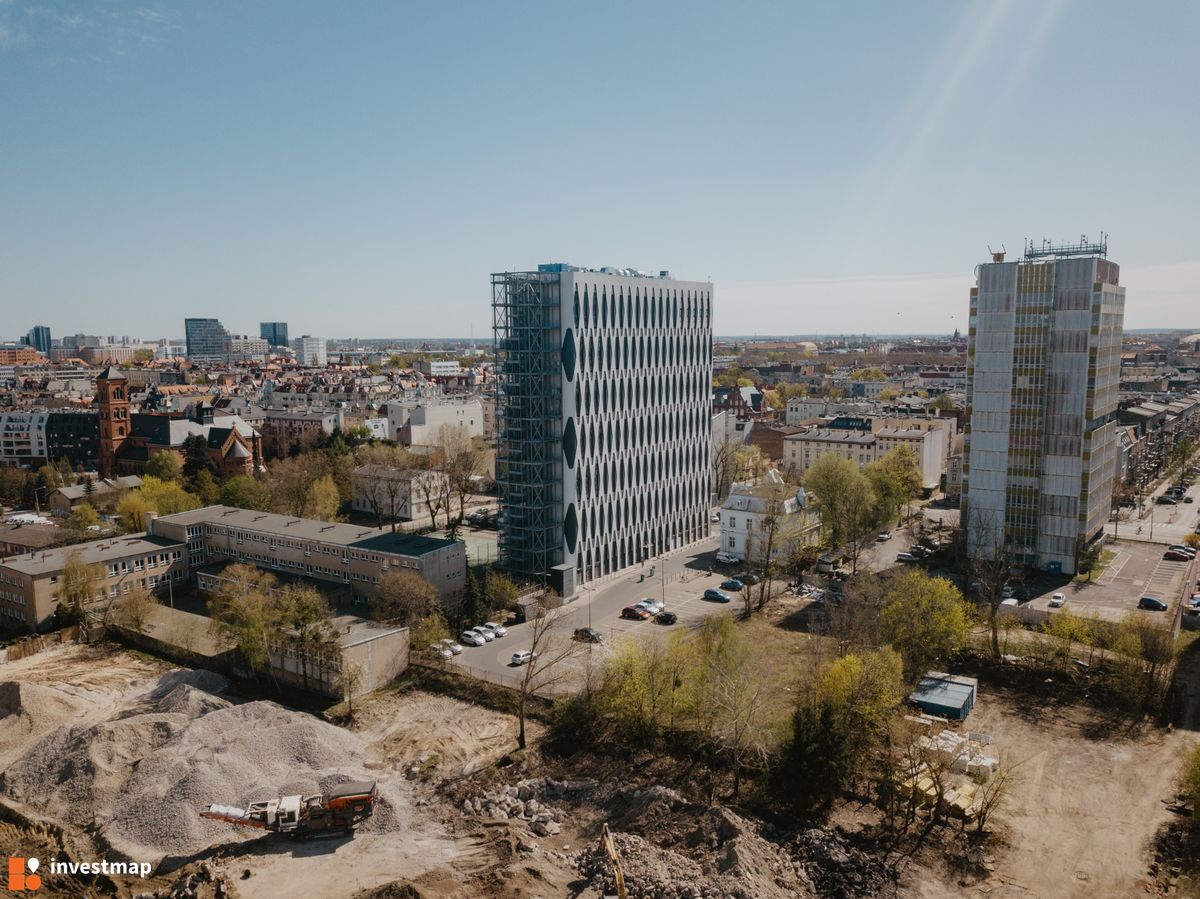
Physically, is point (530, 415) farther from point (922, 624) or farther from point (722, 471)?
point (722, 471)

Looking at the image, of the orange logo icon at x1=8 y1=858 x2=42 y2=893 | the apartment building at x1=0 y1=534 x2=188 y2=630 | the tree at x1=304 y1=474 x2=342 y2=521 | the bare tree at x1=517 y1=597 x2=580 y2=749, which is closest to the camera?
the orange logo icon at x1=8 y1=858 x2=42 y2=893

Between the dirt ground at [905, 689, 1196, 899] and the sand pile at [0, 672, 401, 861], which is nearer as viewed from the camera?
the dirt ground at [905, 689, 1196, 899]

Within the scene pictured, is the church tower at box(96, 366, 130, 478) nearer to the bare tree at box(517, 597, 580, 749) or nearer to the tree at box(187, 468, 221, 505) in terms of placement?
the tree at box(187, 468, 221, 505)

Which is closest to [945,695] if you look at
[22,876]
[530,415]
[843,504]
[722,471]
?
[843,504]

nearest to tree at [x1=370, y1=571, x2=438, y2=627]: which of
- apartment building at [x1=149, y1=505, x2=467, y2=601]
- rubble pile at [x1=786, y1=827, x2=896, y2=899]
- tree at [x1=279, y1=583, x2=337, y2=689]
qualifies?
apartment building at [x1=149, y1=505, x2=467, y2=601]

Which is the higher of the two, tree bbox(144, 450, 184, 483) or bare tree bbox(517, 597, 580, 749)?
tree bbox(144, 450, 184, 483)

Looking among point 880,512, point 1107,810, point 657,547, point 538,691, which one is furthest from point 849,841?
point 880,512

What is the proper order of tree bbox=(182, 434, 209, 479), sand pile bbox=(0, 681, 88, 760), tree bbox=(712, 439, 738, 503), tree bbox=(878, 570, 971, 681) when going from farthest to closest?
tree bbox=(712, 439, 738, 503) → tree bbox=(182, 434, 209, 479) → tree bbox=(878, 570, 971, 681) → sand pile bbox=(0, 681, 88, 760)
